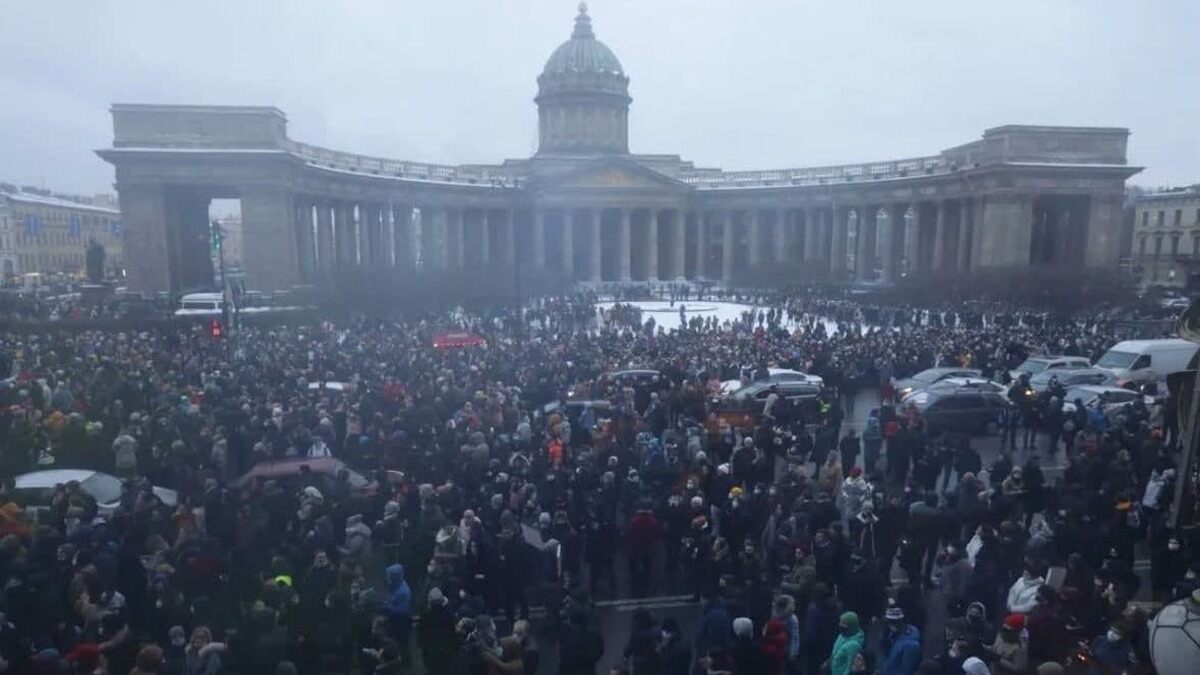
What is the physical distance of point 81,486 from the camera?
1190 cm

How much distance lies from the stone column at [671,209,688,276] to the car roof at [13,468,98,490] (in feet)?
199

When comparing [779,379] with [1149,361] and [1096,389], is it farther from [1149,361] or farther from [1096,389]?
[1149,361]

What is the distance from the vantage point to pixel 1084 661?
6.66m

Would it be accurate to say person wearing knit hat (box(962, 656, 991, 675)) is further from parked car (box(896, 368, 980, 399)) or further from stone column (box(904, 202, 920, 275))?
stone column (box(904, 202, 920, 275))

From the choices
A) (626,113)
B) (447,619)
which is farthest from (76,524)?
(626,113)

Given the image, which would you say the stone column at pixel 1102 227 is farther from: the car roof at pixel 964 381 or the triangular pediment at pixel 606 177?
the car roof at pixel 964 381

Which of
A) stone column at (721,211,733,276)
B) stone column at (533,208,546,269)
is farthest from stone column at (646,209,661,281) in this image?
stone column at (533,208,546,269)

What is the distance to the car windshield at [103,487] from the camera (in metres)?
12.2

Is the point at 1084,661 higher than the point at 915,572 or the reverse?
higher

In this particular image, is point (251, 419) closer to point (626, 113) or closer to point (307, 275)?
point (307, 275)

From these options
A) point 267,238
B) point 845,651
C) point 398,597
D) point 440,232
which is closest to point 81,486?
point 398,597

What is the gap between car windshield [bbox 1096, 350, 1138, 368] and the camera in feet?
79.3

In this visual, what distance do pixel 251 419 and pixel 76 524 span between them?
626 cm

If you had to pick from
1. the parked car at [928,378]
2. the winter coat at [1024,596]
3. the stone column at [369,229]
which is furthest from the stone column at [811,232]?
the winter coat at [1024,596]
